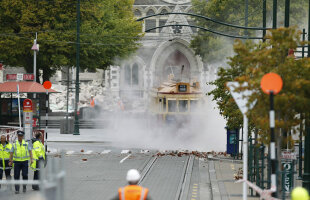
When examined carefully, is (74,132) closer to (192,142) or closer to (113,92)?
(192,142)

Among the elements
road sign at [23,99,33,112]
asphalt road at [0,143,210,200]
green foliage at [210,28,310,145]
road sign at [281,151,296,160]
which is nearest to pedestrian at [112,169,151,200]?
asphalt road at [0,143,210,200]

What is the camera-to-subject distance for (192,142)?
36469 mm

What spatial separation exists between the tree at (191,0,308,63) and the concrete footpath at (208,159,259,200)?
26320 mm

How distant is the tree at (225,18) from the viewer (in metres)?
52.2

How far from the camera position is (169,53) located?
232 feet

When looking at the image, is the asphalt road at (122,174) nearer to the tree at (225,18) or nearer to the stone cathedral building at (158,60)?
the tree at (225,18)

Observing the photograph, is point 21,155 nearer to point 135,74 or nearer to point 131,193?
point 131,193

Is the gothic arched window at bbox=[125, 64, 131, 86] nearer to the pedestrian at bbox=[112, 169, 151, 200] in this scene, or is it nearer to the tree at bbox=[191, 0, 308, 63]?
the tree at bbox=[191, 0, 308, 63]

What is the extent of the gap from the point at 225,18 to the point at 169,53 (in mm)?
13226

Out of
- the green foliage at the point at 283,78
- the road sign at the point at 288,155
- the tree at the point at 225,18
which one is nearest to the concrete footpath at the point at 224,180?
the road sign at the point at 288,155

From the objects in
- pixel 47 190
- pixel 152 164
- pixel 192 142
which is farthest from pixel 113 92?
pixel 47 190

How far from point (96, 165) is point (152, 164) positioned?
213 cm

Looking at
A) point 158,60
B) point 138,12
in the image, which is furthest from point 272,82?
point 138,12

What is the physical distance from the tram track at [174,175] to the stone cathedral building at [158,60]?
41.0m
